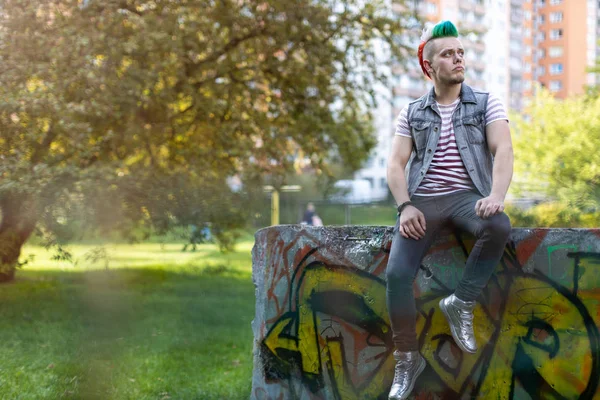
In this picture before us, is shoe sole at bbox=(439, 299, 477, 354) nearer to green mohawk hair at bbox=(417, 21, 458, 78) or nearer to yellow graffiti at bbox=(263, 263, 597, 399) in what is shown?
yellow graffiti at bbox=(263, 263, 597, 399)

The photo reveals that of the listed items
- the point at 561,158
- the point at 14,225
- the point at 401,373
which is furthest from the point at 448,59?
the point at 561,158

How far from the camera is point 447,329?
383 centimetres

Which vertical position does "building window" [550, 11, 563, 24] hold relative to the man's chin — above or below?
above

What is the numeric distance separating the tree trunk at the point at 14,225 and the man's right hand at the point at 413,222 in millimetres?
7217

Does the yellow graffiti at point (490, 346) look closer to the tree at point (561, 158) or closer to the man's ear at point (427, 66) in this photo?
the man's ear at point (427, 66)

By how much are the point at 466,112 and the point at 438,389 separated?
1.51m

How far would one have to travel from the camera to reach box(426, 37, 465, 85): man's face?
3631 mm

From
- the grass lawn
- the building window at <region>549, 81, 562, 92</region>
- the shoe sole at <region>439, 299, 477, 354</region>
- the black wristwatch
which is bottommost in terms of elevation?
the grass lawn

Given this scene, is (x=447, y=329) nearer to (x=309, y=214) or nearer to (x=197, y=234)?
(x=197, y=234)

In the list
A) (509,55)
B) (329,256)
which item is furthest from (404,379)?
(509,55)

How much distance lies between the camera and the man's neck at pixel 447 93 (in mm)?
3727

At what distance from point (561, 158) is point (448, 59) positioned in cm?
2071

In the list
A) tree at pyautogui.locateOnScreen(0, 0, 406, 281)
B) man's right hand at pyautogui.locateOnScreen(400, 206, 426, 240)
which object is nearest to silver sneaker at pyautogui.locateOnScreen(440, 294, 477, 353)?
man's right hand at pyautogui.locateOnScreen(400, 206, 426, 240)

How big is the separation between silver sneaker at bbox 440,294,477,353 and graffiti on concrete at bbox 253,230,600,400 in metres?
0.14
